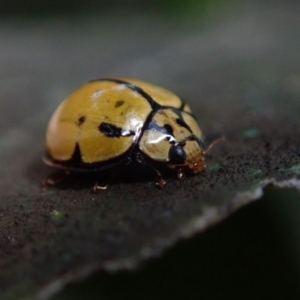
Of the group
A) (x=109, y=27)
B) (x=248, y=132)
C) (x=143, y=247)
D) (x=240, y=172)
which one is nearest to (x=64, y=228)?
(x=143, y=247)

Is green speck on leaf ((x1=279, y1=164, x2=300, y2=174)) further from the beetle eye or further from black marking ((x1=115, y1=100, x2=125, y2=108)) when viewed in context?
black marking ((x1=115, y1=100, x2=125, y2=108))

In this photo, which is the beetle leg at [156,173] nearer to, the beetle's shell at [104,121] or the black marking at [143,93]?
the beetle's shell at [104,121]

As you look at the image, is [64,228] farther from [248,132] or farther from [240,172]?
[248,132]

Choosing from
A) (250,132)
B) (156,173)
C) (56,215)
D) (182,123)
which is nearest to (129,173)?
(156,173)

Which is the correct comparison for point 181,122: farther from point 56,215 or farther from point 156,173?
point 56,215

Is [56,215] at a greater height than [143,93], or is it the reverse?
[143,93]

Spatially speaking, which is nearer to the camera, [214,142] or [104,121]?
[104,121]
